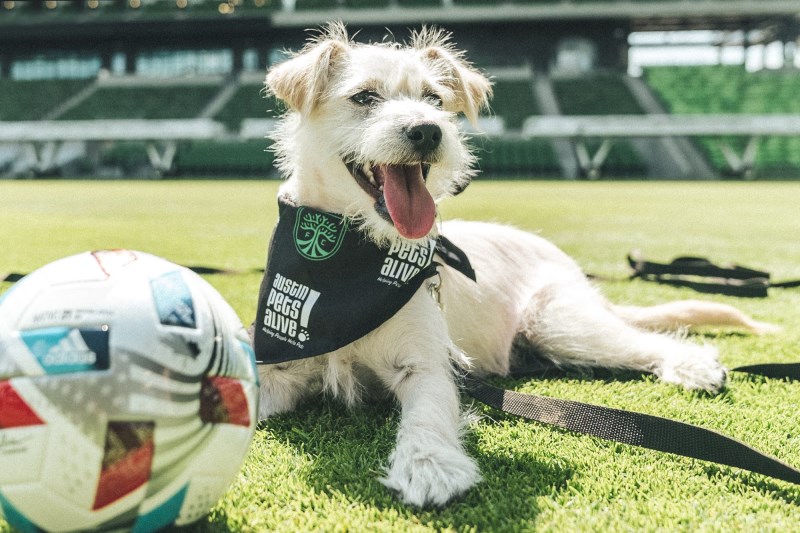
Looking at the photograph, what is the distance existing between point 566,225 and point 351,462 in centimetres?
999

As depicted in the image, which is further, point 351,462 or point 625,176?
point 625,176

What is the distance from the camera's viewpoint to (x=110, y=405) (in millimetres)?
1498

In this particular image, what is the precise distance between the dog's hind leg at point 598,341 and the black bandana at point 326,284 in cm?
106

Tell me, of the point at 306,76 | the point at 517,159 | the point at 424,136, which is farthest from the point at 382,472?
the point at 517,159

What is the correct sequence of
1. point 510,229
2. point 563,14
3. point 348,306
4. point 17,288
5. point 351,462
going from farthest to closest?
point 563,14, point 510,229, point 348,306, point 351,462, point 17,288

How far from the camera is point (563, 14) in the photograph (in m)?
38.0

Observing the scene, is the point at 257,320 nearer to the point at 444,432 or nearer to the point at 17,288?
the point at 444,432

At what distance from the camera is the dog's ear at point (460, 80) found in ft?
11.6

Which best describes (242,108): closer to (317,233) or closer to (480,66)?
(480,66)

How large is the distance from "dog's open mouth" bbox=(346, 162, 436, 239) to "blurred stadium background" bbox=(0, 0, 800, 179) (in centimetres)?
2727

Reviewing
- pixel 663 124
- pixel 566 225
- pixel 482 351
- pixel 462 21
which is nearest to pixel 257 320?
pixel 482 351

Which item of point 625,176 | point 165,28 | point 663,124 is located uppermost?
point 165,28

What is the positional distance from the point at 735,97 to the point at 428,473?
1619 inches

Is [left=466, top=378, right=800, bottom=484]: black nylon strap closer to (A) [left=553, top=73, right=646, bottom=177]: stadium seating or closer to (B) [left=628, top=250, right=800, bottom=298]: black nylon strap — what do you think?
(B) [left=628, top=250, right=800, bottom=298]: black nylon strap
